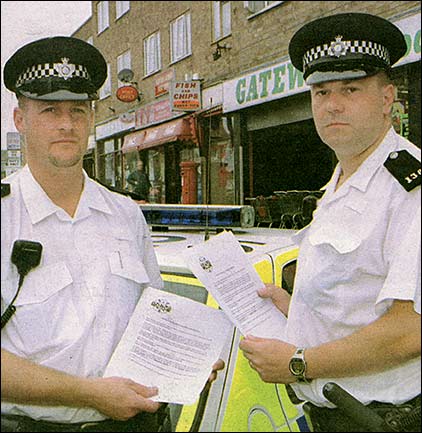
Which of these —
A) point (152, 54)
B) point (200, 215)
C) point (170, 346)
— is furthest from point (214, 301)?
point (152, 54)

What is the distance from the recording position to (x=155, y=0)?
120 centimetres

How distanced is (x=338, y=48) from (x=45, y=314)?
2.20 feet

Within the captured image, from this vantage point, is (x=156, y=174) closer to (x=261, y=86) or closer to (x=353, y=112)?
(x=261, y=86)

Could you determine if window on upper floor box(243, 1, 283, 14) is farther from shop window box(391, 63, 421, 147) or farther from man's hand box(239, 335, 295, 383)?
man's hand box(239, 335, 295, 383)

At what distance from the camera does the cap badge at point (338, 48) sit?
3.45 feet

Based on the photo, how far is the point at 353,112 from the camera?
1021mm

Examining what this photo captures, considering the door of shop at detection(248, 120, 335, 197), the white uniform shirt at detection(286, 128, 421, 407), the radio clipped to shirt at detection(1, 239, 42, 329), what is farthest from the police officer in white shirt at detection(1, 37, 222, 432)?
the door of shop at detection(248, 120, 335, 197)

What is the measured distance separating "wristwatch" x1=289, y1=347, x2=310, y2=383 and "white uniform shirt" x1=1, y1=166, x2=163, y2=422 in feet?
0.99

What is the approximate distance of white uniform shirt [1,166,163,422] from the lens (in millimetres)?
990

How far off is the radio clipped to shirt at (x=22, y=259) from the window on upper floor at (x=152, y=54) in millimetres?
496

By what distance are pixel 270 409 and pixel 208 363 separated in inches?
12.5

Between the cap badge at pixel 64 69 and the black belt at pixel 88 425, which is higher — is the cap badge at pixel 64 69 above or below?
above

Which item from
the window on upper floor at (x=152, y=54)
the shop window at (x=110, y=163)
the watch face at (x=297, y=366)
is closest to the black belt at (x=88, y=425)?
the watch face at (x=297, y=366)

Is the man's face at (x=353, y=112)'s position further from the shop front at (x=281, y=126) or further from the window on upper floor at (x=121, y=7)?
the window on upper floor at (x=121, y=7)
